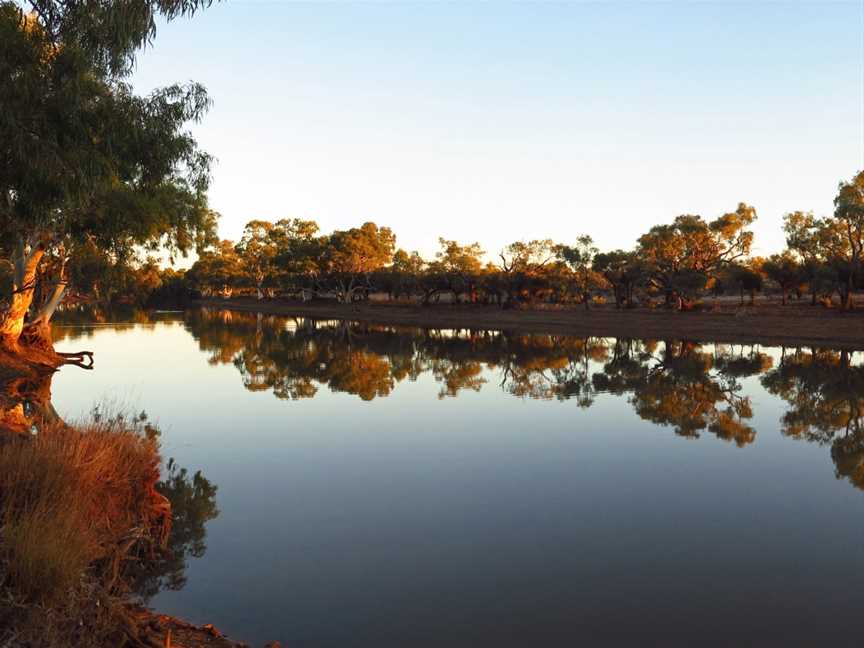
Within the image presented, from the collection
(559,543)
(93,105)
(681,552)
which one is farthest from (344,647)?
(93,105)

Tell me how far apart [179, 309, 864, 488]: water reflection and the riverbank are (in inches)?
158

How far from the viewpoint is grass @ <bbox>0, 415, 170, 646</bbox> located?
17.1 ft

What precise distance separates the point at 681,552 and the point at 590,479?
387 cm

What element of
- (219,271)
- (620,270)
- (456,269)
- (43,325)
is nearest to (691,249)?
(620,270)

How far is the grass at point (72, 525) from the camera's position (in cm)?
520

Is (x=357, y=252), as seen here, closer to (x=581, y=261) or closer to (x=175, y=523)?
(x=581, y=261)

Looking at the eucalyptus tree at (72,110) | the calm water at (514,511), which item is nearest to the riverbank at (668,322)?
the calm water at (514,511)

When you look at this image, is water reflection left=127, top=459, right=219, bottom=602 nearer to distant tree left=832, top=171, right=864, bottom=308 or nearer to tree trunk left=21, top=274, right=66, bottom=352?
tree trunk left=21, top=274, right=66, bottom=352

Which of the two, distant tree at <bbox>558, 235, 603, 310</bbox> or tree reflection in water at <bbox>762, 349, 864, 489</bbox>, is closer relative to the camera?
tree reflection in water at <bbox>762, 349, 864, 489</bbox>

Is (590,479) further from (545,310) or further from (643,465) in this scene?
(545,310)

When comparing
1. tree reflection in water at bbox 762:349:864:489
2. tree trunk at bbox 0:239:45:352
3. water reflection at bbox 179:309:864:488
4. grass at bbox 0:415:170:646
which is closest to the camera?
grass at bbox 0:415:170:646

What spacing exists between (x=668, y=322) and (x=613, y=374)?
29.4 metres

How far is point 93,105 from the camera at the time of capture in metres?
10.6

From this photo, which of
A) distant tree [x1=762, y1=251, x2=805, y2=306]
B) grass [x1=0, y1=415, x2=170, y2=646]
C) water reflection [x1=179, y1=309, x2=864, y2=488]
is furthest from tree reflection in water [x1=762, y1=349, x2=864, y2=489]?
distant tree [x1=762, y1=251, x2=805, y2=306]
